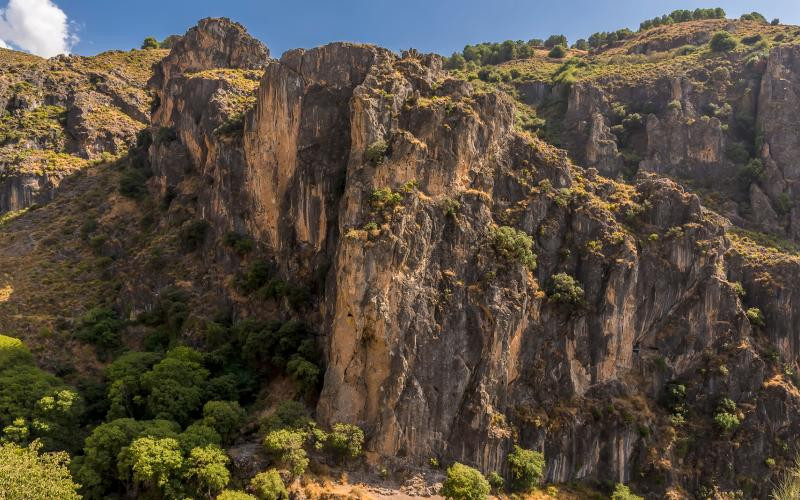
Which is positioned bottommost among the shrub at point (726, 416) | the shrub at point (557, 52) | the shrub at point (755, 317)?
the shrub at point (726, 416)

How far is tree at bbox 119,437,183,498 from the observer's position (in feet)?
110

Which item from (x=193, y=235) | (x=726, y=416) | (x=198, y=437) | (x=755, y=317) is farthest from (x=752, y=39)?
(x=198, y=437)

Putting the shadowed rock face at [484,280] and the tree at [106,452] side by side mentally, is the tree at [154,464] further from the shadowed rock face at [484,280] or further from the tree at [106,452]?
the shadowed rock face at [484,280]

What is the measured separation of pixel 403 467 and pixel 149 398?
868 inches

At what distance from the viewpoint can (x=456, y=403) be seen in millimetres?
42625

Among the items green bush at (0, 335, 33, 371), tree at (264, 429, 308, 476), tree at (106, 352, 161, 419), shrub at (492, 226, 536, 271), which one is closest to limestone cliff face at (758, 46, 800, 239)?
shrub at (492, 226, 536, 271)

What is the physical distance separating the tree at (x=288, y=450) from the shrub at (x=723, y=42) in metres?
95.7

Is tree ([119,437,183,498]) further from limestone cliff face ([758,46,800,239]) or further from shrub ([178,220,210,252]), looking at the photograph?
limestone cliff face ([758,46,800,239])

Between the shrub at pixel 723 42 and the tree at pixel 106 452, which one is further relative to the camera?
the shrub at pixel 723 42

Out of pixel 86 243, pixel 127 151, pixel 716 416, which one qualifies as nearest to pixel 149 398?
pixel 86 243

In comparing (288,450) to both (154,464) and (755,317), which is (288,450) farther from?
(755,317)

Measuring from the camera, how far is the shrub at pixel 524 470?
42.1 meters

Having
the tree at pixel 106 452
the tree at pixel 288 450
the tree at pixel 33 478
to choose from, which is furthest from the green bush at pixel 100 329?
the tree at pixel 288 450

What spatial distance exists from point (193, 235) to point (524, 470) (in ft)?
147
